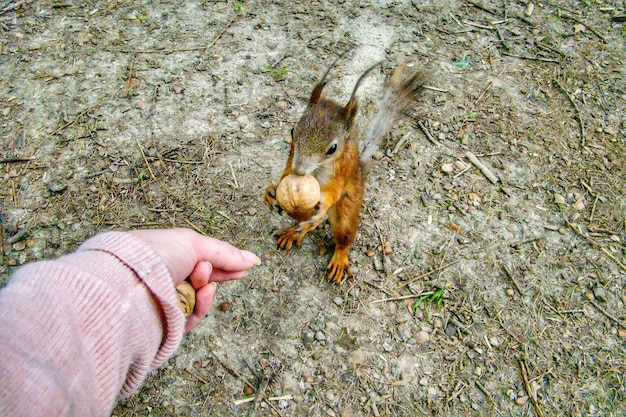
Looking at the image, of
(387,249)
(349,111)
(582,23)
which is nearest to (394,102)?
(349,111)

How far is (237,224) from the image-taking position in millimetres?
1977

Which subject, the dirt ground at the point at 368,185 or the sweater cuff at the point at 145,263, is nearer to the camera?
the sweater cuff at the point at 145,263

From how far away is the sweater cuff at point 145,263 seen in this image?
928 millimetres

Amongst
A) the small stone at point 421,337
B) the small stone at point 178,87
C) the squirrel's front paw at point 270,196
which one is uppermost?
the small stone at point 178,87

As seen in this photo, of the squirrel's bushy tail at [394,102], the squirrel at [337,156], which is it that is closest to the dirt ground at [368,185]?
the squirrel at [337,156]

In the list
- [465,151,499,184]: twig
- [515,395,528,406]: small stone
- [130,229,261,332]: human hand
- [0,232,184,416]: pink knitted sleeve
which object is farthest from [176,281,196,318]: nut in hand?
[465,151,499,184]: twig

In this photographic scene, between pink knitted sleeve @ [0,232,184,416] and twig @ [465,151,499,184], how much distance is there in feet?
5.49

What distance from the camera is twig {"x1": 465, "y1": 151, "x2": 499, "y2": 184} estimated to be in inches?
85.4

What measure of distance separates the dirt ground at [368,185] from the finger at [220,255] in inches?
20.2

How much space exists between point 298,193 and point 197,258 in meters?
0.44

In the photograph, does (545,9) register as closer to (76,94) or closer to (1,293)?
(76,94)

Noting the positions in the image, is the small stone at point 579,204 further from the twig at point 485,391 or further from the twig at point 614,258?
the twig at point 485,391

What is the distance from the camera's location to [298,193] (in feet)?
4.96

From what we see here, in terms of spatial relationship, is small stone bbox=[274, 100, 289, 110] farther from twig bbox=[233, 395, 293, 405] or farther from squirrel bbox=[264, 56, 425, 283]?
twig bbox=[233, 395, 293, 405]
